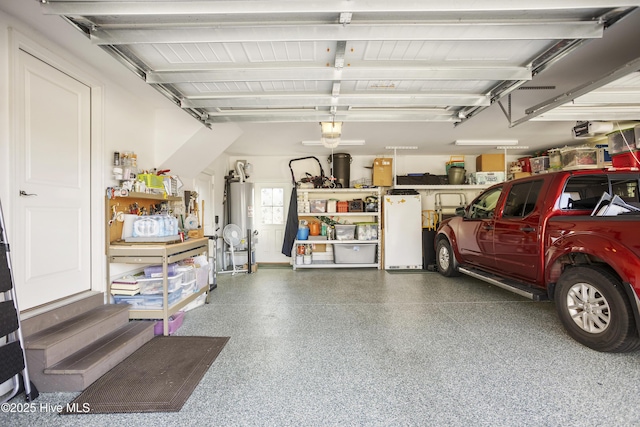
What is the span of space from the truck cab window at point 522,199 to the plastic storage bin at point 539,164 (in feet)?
10.4

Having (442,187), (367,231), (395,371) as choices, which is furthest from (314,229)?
(395,371)

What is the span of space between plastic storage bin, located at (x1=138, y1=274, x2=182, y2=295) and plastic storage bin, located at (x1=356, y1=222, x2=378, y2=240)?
3866 millimetres

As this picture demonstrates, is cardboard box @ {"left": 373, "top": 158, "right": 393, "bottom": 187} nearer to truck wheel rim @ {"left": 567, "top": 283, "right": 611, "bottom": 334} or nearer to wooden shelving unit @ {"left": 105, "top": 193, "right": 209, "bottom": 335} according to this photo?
truck wheel rim @ {"left": 567, "top": 283, "right": 611, "bottom": 334}

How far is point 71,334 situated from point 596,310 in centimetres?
409

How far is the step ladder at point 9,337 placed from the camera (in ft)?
5.23

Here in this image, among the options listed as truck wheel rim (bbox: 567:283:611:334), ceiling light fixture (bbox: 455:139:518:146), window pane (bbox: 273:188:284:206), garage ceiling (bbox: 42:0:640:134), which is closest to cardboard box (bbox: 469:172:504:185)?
ceiling light fixture (bbox: 455:139:518:146)

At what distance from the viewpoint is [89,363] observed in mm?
1915

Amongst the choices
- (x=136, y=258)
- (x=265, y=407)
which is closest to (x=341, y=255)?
(x=136, y=258)

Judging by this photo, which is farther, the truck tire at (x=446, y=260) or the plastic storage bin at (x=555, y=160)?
the plastic storage bin at (x=555, y=160)

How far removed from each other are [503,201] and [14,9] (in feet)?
15.9

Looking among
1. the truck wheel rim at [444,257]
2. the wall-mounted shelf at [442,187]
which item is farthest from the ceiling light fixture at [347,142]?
the truck wheel rim at [444,257]

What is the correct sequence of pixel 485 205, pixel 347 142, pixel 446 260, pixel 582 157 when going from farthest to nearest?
pixel 347 142 < pixel 446 260 < pixel 582 157 < pixel 485 205

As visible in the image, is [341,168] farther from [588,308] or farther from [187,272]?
[588,308]

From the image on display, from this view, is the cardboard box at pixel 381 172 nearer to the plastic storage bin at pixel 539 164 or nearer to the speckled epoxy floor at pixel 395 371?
the plastic storage bin at pixel 539 164
